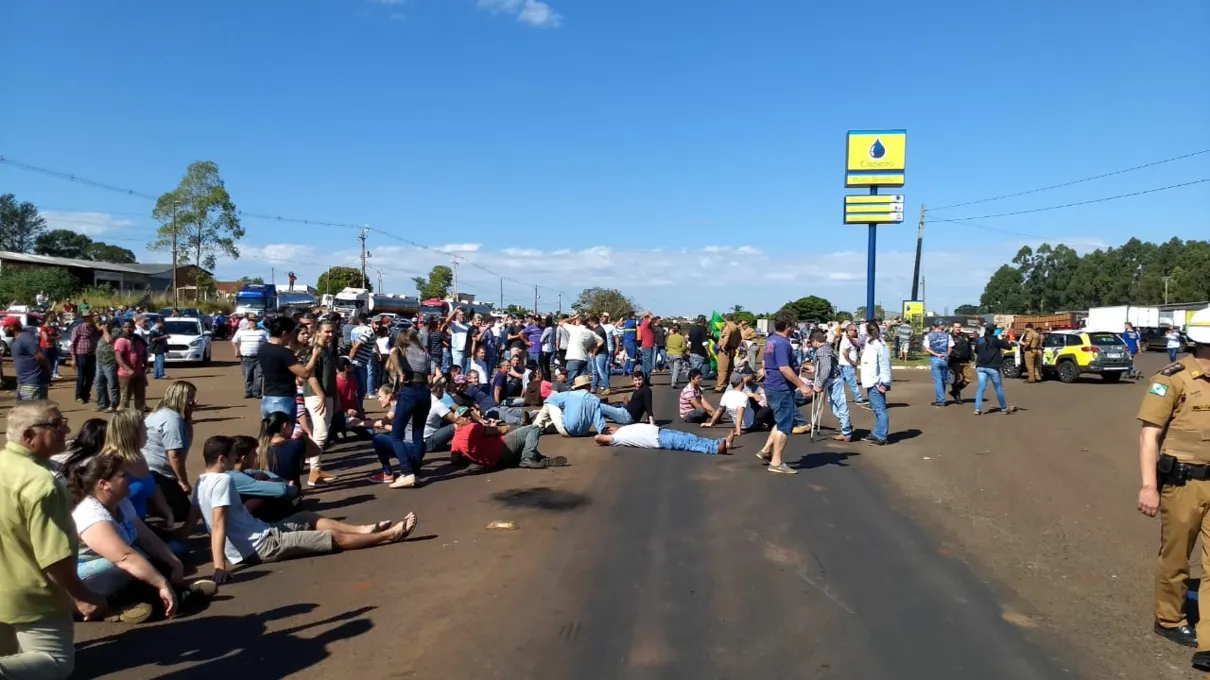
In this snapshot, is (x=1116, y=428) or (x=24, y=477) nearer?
(x=24, y=477)

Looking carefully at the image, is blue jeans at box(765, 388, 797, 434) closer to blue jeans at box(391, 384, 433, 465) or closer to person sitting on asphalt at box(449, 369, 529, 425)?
blue jeans at box(391, 384, 433, 465)

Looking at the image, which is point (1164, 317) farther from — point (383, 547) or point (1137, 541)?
point (383, 547)

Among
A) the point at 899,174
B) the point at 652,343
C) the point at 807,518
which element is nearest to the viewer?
the point at 807,518

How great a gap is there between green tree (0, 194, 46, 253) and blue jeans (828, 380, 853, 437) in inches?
4474

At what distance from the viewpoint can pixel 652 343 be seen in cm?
1986

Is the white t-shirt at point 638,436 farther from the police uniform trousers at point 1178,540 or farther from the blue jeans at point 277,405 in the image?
the police uniform trousers at point 1178,540

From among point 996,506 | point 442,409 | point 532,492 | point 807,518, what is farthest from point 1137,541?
point 442,409

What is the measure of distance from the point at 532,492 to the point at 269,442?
2.70 m

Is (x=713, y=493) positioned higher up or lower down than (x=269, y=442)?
lower down

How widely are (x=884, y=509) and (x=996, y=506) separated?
4.09 ft

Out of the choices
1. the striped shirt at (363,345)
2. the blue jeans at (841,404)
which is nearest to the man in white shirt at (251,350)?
the striped shirt at (363,345)

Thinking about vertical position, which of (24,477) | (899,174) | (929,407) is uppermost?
(899,174)

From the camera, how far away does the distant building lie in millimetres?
55062

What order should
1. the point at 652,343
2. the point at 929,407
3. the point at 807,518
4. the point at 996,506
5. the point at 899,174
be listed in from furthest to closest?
1. the point at 899,174
2. the point at 652,343
3. the point at 929,407
4. the point at 996,506
5. the point at 807,518
